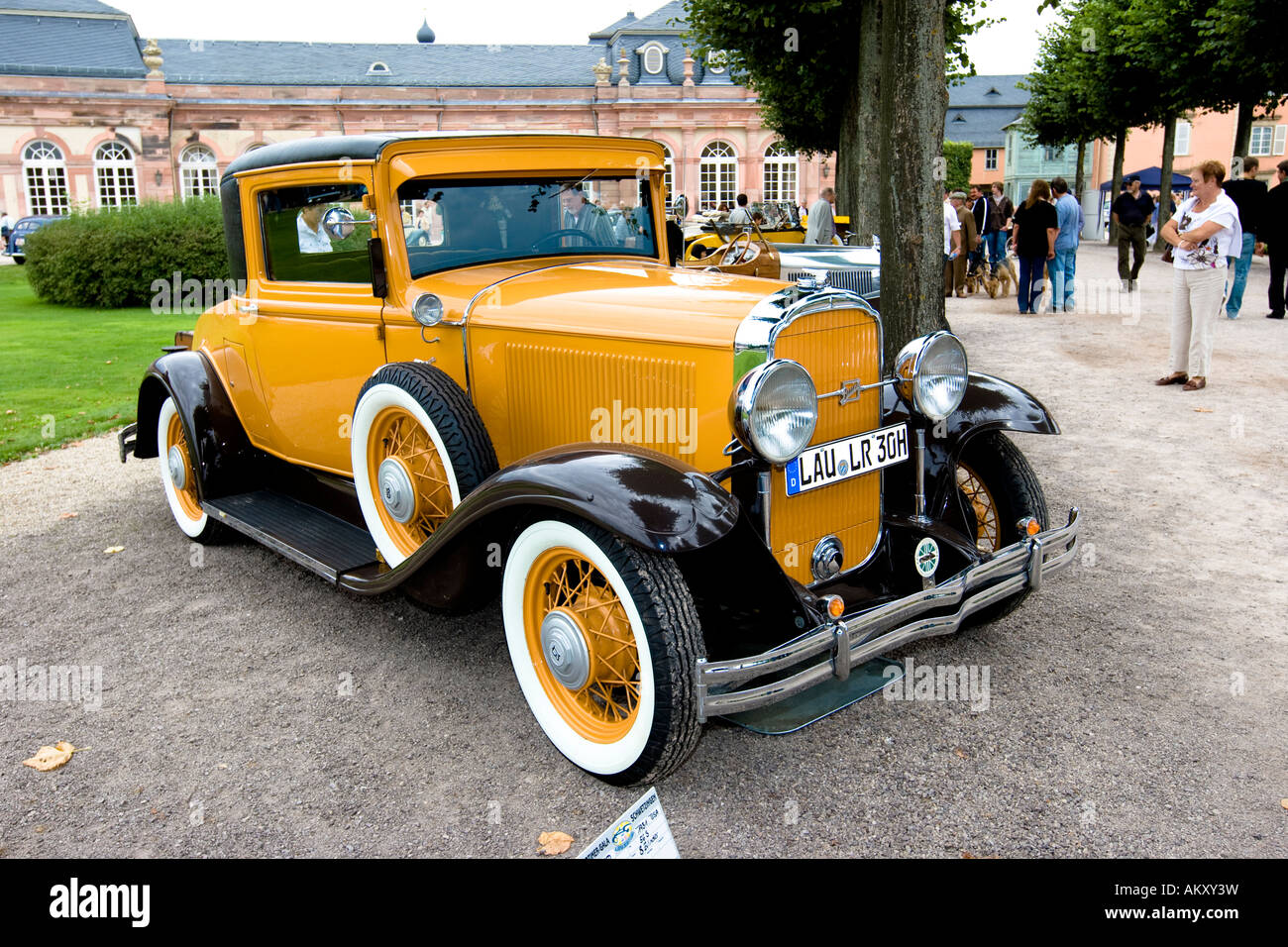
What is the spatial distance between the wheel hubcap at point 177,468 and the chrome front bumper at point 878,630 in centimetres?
370

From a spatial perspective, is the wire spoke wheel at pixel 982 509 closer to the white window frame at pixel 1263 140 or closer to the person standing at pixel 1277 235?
the person standing at pixel 1277 235

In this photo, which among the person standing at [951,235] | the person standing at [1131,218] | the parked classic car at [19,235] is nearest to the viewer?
the person standing at [951,235]

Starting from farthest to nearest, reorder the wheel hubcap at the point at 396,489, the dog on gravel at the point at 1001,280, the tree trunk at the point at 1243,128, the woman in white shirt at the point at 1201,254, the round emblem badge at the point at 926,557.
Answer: the tree trunk at the point at 1243,128, the dog on gravel at the point at 1001,280, the woman in white shirt at the point at 1201,254, the wheel hubcap at the point at 396,489, the round emblem badge at the point at 926,557

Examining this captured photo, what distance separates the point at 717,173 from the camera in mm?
48375

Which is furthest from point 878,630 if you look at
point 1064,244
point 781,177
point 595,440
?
point 781,177

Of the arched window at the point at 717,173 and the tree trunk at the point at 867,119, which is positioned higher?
the arched window at the point at 717,173

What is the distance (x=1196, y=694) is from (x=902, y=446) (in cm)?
140

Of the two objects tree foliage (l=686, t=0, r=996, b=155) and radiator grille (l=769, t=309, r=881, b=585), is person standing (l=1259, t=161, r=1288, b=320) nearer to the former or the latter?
tree foliage (l=686, t=0, r=996, b=155)

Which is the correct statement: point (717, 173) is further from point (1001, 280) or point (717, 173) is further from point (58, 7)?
point (1001, 280)

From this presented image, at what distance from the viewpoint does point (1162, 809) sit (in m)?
2.78

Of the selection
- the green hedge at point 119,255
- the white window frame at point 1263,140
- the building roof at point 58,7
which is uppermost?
the building roof at point 58,7

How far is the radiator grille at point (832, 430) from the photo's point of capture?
3246 millimetres

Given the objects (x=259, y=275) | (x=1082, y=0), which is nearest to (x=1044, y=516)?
(x=259, y=275)

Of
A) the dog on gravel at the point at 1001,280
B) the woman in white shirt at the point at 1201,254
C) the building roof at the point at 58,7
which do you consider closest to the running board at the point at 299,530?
the woman in white shirt at the point at 1201,254
